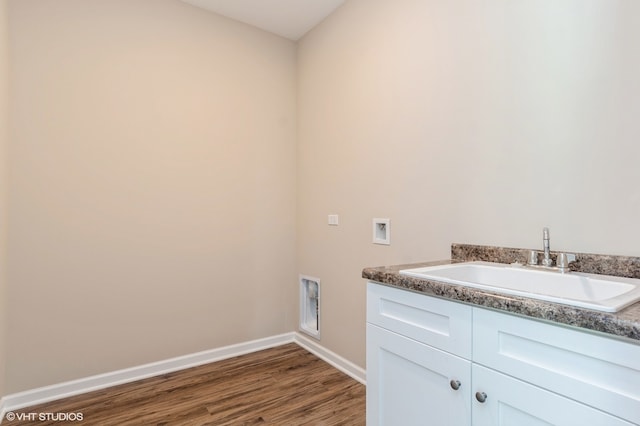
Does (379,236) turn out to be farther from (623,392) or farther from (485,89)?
(623,392)

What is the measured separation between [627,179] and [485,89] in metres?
0.71

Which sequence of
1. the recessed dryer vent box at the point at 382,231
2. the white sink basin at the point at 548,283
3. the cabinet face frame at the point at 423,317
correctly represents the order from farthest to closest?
the recessed dryer vent box at the point at 382,231 → the cabinet face frame at the point at 423,317 → the white sink basin at the point at 548,283

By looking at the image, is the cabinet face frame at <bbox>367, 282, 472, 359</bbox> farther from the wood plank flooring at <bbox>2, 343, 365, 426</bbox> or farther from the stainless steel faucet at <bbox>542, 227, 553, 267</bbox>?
the wood plank flooring at <bbox>2, 343, 365, 426</bbox>

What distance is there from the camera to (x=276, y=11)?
266 cm

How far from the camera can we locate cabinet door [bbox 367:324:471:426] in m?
1.05

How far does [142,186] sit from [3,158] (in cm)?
74

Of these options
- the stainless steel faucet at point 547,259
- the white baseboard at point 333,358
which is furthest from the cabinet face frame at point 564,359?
the white baseboard at point 333,358

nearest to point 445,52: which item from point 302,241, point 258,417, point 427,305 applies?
point 427,305

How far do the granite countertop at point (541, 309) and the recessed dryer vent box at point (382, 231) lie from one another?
3.13 feet

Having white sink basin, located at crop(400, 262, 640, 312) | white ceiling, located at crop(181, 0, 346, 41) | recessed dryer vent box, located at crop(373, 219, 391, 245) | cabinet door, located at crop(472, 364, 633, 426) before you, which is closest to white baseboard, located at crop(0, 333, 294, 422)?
recessed dryer vent box, located at crop(373, 219, 391, 245)

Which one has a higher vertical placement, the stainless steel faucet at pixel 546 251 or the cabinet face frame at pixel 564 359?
the stainless steel faucet at pixel 546 251

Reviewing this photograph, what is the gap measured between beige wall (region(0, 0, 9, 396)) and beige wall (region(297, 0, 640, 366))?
1997mm

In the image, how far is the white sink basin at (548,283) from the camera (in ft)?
2.79

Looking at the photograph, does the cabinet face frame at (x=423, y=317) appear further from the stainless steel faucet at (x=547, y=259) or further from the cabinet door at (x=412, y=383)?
the stainless steel faucet at (x=547, y=259)
